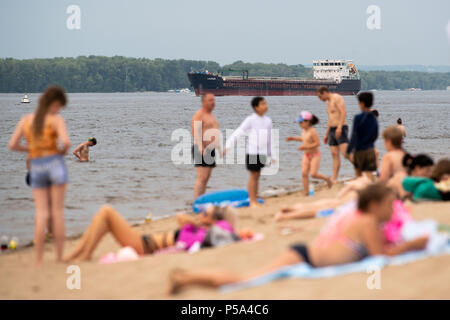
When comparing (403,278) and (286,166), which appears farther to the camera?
(286,166)

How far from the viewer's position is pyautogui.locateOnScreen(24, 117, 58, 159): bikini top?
6.27 metres

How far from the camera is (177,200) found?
12859 millimetres

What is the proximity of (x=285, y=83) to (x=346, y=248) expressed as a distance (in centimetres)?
10797

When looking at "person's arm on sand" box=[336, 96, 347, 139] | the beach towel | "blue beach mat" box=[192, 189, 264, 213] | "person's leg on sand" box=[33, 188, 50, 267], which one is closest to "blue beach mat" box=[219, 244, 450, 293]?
the beach towel

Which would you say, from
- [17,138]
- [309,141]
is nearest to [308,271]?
[17,138]

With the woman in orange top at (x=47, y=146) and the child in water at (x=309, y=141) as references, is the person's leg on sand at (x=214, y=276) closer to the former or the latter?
the woman in orange top at (x=47, y=146)

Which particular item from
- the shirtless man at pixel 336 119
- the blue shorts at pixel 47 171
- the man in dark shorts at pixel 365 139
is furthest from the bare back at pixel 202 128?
the blue shorts at pixel 47 171

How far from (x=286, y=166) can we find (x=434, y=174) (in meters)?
10.2

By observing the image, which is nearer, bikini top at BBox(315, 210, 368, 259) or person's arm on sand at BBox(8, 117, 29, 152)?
bikini top at BBox(315, 210, 368, 259)

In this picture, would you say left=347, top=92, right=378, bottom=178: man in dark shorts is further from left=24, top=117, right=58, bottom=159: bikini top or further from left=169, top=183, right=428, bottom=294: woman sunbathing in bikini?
left=24, top=117, right=58, bottom=159: bikini top

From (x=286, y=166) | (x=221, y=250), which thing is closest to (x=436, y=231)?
(x=221, y=250)

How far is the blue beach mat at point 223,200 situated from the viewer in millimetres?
10109

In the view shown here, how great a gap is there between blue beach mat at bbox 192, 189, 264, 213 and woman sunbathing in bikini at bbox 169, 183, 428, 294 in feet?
16.1

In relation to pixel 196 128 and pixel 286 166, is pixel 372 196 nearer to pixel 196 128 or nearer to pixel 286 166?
pixel 196 128
